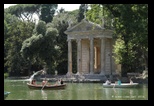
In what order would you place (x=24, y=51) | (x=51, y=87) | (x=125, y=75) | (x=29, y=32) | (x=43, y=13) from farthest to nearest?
1. (x=43, y=13)
2. (x=29, y=32)
3. (x=24, y=51)
4. (x=125, y=75)
5. (x=51, y=87)

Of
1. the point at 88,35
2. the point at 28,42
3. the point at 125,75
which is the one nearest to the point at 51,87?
the point at 125,75

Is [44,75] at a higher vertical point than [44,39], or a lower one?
lower

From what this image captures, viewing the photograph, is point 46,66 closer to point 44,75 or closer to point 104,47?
point 44,75

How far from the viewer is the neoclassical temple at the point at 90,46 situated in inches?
2104

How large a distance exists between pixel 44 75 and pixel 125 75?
14.5 m

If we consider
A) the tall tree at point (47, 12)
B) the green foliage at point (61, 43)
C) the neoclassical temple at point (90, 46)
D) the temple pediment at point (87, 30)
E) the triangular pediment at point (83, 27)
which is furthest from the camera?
the tall tree at point (47, 12)

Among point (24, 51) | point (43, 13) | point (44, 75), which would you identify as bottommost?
point (44, 75)

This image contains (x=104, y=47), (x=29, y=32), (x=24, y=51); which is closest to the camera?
(x=104, y=47)

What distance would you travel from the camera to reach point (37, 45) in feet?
186

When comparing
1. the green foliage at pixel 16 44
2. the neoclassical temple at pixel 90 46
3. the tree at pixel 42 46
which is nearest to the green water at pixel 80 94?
the neoclassical temple at pixel 90 46

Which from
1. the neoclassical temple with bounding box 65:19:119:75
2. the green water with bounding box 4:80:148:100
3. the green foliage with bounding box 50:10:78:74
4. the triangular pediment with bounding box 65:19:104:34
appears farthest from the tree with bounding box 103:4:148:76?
the green foliage with bounding box 50:10:78:74

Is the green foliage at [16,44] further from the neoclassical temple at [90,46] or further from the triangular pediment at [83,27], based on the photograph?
the triangular pediment at [83,27]

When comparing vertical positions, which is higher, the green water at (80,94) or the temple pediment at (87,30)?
the temple pediment at (87,30)

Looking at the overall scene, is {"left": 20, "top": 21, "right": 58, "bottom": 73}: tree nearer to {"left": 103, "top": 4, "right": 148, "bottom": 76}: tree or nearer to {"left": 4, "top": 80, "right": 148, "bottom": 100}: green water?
{"left": 4, "top": 80, "right": 148, "bottom": 100}: green water
